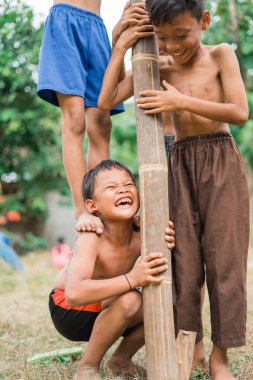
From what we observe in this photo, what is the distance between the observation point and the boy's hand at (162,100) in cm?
242

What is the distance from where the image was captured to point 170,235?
2441 millimetres

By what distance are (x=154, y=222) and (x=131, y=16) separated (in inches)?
39.6

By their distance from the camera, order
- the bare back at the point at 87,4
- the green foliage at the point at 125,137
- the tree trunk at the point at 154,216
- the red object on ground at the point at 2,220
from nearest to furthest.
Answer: the tree trunk at the point at 154,216, the bare back at the point at 87,4, the red object on ground at the point at 2,220, the green foliage at the point at 125,137

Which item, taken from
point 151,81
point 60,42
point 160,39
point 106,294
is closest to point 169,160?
point 151,81

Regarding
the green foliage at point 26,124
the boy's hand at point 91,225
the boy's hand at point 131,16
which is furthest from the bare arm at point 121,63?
the green foliage at point 26,124

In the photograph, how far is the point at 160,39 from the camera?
248 cm

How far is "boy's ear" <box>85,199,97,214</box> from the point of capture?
2.69 m

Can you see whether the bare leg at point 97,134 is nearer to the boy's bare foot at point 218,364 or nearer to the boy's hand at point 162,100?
the boy's hand at point 162,100

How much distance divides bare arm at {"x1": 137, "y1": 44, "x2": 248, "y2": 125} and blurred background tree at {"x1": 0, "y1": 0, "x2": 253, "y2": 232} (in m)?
6.13

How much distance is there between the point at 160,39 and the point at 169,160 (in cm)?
61

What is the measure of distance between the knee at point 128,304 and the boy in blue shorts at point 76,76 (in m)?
0.59


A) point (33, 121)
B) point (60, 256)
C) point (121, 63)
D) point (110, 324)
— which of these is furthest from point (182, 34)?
point (33, 121)

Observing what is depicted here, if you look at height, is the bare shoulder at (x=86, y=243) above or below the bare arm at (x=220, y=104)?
below

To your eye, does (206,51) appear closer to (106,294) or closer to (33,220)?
(106,294)
